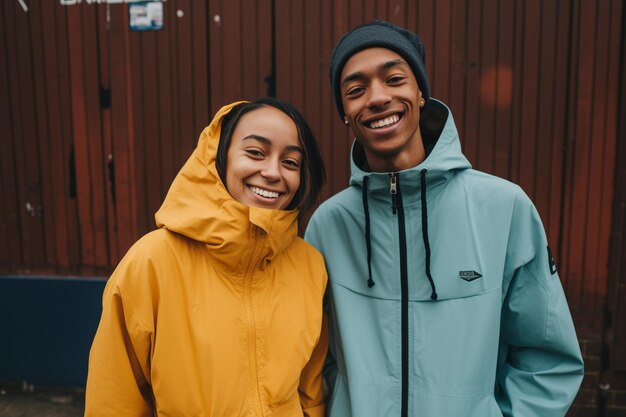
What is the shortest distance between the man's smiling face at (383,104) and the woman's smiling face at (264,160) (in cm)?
26

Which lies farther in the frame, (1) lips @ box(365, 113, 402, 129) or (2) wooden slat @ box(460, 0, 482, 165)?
(2) wooden slat @ box(460, 0, 482, 165)

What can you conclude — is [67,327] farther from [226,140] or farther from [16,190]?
[226,140]

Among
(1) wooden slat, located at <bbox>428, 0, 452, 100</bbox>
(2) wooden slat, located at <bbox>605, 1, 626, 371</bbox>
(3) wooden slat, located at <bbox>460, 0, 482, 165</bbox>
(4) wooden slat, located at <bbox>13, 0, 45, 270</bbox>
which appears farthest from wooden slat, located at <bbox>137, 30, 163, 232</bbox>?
(2) wooden slat, located at <bbox>605, 1, 626, 371</bbox>

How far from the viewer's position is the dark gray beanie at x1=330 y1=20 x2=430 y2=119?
180cm

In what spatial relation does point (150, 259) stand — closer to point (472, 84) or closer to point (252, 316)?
point (252, 316)

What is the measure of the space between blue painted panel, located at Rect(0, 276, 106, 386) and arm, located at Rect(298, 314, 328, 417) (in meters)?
3.04

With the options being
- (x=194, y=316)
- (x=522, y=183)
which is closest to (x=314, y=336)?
(x=194, y=316)

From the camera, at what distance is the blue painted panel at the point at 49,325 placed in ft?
14.1

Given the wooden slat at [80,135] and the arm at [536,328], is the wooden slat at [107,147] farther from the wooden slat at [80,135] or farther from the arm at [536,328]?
the arm at [536,328]

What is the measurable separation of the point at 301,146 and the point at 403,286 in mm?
642

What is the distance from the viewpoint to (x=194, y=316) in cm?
157

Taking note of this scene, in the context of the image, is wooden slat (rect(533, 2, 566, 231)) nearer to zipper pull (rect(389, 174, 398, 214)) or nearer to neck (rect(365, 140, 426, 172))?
neck (rect(365, 140, 426, 172))

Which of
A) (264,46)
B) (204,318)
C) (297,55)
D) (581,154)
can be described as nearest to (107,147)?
(264,46)

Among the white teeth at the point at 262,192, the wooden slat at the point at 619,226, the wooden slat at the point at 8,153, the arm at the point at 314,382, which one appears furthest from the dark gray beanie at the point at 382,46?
the wooden slat at the point at 8,153
